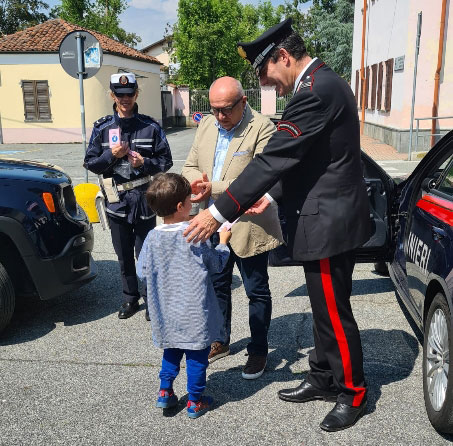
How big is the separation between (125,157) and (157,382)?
183 cm

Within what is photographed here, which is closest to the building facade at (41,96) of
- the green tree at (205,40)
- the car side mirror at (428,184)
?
the green tree at (205,40)

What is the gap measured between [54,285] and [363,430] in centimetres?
241

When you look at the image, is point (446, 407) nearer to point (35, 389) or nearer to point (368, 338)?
point (368, 338)

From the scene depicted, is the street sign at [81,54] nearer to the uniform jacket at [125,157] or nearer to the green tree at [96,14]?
the uniform jacket at [125,157]

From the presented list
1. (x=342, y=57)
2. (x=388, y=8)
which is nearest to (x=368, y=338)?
(x=388, y=8)

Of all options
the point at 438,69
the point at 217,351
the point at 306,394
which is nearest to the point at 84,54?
the point at 217,351

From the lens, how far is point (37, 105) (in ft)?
81.4

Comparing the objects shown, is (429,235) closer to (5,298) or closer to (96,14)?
(5,298)

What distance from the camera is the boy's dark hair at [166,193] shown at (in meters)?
2.78

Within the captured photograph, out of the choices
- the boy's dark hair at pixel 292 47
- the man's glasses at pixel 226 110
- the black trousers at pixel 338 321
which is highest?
the boy's dark hair at pixel 292 47

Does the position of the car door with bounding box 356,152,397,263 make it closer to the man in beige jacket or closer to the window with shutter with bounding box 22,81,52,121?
the man in beige jacket

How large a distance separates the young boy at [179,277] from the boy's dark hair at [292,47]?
78 centimetres

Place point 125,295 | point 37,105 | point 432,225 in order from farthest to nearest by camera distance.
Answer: point 37,105
point 125,295
point 432,225

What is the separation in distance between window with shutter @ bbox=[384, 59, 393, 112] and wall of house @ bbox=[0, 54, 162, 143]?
12.1 meters
